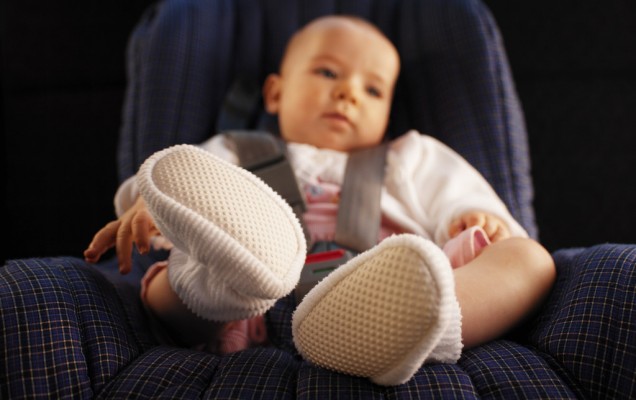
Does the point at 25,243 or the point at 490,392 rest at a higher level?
the point at 490,392

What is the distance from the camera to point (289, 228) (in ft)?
1.97

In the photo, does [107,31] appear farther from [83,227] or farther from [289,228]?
[289,228]

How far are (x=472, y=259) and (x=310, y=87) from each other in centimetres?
43

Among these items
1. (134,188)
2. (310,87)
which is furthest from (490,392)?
(310,87)

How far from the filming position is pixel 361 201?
948 mm

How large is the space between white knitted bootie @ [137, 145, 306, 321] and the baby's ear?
59 centimetres

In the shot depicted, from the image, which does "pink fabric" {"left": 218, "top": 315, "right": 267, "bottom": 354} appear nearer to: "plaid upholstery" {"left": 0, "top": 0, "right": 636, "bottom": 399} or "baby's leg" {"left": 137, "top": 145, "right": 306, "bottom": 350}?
"plaid upholstery" {"left": 0, "top": 0, "right": 636, "bottom": 399}

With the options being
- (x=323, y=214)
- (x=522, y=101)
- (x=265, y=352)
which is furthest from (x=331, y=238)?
(x=522, y=101)

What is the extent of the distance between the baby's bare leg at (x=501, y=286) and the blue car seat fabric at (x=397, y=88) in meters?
0.29

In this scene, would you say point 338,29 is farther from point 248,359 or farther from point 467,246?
point 248,359

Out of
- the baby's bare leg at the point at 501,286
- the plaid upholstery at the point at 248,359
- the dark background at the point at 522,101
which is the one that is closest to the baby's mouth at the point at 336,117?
the baby's bare leg at the point at 501,286

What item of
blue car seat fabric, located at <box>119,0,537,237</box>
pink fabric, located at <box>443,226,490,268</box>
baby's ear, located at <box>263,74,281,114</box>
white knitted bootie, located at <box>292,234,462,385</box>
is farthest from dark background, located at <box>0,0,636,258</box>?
white knitted bootie, located at <box>292,234,462,385</box>

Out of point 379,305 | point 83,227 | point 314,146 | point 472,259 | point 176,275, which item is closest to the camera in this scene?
point 379,305

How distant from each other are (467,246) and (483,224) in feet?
0.30
